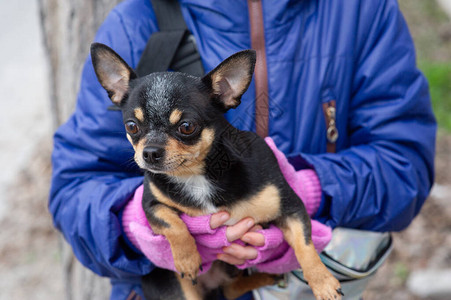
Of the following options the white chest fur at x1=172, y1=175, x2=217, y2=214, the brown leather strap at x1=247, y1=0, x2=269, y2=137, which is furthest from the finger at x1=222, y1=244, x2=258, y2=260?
the brown leather strap at x1=247, y1=0, x2=269, y2=137

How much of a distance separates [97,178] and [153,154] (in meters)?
0.60

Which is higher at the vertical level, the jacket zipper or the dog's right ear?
the dog's right ear

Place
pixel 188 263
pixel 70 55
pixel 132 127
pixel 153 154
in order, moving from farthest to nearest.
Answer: pixel 70 55 → pixel 188 263 → pixel 132 127 → pixel 153 154

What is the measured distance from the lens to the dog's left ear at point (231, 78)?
1568 millimetres

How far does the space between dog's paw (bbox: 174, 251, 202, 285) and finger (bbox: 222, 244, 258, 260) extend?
13 cm

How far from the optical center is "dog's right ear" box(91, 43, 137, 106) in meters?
1.66

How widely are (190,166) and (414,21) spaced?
6.28 meters

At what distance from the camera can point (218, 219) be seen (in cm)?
184

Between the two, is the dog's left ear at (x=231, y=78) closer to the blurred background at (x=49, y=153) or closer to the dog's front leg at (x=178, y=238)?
the dog's front leg at (x=178, y=238)

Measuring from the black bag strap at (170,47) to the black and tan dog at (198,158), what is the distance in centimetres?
18

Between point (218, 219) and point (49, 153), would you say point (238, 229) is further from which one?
point (49, 153)

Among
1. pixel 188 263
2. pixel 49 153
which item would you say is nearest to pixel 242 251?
pixel 188 263

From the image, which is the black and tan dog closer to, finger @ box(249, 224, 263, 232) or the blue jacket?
finger @ box(249, 224, 263, 232)

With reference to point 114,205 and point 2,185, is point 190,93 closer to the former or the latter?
point 114,205
